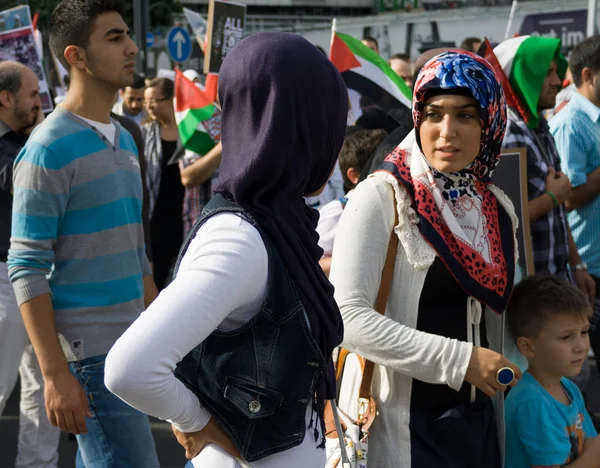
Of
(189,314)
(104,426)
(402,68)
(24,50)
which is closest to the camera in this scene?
(189,314)

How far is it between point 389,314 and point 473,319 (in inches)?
10.1

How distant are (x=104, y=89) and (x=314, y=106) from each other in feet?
5.02

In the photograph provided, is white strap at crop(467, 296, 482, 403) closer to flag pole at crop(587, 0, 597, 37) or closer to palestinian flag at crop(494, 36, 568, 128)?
palestinian flag at crop(494, 36, 568, 128)

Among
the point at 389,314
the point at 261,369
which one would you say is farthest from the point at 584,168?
the point at 261,369

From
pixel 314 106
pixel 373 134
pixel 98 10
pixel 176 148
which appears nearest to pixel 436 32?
pixel 176 148

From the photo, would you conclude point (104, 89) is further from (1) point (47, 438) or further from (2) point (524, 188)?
(1) point (47, 438)

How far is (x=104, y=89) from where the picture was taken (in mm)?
3180

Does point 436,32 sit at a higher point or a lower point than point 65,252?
lower

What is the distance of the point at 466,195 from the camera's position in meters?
2.83

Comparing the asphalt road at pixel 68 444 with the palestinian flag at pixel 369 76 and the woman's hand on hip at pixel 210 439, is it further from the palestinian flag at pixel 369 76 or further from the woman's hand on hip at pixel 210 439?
the woman's hand on hip at pixel 210 439

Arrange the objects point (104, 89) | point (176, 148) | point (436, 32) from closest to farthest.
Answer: point (104, 89)
point (176, 148)
point (436, 32)

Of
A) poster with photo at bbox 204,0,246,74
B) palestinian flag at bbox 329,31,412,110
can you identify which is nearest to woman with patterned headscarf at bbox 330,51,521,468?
palestinian flag at bbox 329,31,412,110

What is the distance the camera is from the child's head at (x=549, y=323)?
305 centimetres

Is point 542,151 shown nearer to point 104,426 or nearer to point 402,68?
point 104,426
